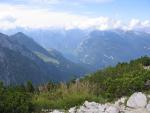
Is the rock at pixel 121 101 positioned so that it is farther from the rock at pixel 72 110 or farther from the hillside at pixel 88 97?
the rock at pixel 72 110

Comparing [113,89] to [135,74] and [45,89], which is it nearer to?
[135,74]

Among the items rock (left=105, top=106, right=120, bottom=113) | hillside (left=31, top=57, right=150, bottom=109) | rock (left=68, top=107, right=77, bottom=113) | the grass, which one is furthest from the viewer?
hillside (left=31, top=57, right=150, bottom=109)

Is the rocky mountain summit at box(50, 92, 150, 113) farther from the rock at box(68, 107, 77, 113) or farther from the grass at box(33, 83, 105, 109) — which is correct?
the grass at box(33, 83, 105, 109)

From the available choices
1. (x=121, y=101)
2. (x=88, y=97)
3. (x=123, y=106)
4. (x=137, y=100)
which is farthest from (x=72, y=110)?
(x=137, y=100)

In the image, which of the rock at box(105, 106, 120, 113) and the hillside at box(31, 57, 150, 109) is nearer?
the rock at box(105, 106, 120, 113)

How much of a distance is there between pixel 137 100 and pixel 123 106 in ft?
2.47

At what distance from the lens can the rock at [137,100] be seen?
15.2m

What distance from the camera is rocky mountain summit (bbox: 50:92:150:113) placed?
1432cm

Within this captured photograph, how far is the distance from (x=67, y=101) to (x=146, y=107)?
331 centimetres

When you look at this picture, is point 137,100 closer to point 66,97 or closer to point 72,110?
point 72,110

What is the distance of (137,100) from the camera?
15.5 meters

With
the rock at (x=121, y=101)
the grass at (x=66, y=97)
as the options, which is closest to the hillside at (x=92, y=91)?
the grass at (x=66, y=97)

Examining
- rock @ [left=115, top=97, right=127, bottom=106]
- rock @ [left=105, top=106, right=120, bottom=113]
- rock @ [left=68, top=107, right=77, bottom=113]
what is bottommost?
rock @ [left=68, top=107, right=77, bottom=113]

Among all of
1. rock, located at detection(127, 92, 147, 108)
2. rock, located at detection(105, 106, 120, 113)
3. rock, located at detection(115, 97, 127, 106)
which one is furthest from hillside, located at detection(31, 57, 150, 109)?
rock, located at detection(105, 106, 120, 113)
